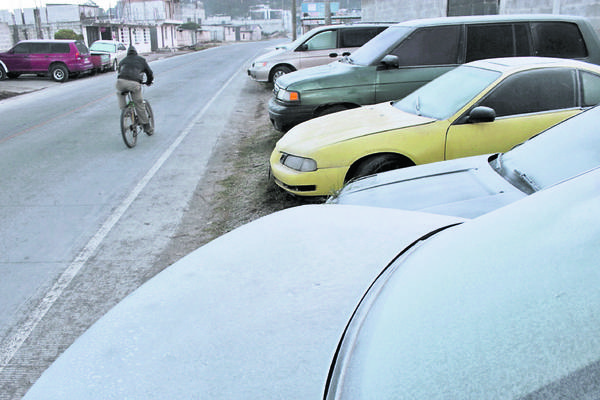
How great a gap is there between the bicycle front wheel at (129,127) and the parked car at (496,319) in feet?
27.1

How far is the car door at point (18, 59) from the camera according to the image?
23906 millimetres

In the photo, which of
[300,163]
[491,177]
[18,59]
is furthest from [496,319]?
[18,59]

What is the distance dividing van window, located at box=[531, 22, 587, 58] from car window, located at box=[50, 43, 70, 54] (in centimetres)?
2152

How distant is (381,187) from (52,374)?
2693 mm

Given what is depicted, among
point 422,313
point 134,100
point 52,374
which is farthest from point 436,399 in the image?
point 134,100

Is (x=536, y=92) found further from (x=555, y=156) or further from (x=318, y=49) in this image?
(x=318, y=49)

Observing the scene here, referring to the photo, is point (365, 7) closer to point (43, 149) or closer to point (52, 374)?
point (43, 149)

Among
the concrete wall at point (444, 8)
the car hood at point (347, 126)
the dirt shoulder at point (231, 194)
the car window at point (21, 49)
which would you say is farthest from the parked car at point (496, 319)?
the car window at point (21, 49)

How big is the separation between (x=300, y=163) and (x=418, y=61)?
348 centimetres

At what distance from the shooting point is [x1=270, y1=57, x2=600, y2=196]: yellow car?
17.1 feet

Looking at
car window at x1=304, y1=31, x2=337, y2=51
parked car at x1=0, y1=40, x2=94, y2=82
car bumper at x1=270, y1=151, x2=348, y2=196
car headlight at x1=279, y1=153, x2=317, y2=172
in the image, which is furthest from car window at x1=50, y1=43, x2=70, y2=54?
car bumper at x1=270, y1=151, x2=348, y2=196

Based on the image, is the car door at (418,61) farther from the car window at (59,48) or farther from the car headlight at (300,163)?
the car window at (59,48)

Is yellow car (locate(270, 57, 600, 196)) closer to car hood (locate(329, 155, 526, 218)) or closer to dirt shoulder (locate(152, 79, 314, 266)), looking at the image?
dirt shoulder (locate(152, 79, 314, 266))

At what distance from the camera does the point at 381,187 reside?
155 inches
